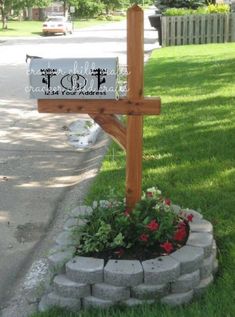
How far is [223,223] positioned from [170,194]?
70 centimetres

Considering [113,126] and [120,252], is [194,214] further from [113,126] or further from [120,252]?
[113,126]

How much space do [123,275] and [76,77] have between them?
1.25m

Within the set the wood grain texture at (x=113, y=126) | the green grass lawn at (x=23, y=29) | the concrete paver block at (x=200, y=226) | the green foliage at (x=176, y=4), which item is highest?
the green foliage at (x=176, y=4)

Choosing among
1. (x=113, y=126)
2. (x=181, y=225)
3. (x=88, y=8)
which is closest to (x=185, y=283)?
(x=181, y=225)

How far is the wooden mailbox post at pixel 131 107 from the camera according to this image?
3436mm

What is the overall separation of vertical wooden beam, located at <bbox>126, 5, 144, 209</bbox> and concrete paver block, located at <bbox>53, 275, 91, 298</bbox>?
2.41ft

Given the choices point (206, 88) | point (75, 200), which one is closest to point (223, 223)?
point (75, 200)

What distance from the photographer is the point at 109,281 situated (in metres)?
3.22

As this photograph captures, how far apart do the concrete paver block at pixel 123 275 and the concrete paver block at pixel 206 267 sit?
1.38 ft

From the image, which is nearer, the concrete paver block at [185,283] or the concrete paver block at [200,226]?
the concrete paver block at [185,283]

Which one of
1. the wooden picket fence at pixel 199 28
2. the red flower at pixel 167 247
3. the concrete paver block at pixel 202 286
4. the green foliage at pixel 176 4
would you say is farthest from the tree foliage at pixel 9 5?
the concrete paver block at pixel 202 286

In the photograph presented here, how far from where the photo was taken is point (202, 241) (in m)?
3.56

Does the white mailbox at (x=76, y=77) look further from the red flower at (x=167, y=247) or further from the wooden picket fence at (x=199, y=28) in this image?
the wooden picket fence at (x=199, y=28)

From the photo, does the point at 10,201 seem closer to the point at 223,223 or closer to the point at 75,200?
the point at 75,200
